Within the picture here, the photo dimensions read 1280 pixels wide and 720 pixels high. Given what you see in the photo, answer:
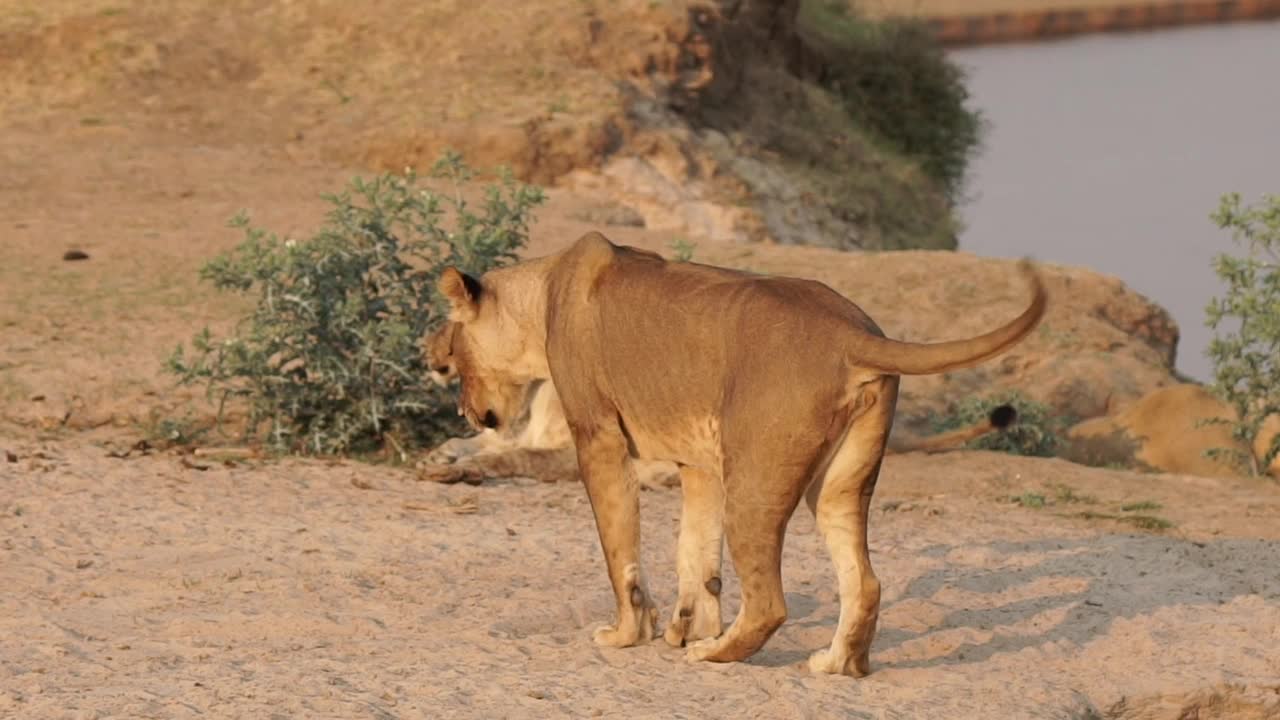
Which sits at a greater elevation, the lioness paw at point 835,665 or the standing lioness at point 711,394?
the standing lioness at point 711,394

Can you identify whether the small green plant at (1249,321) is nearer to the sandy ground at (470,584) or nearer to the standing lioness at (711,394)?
the sandy ground at (470,584)

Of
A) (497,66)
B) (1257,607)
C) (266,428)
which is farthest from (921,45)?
(1257,607)

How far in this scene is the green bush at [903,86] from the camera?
85.6ft

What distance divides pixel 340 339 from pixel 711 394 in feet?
14.2

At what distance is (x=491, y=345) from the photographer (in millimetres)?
7133

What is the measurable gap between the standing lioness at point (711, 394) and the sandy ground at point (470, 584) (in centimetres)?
26

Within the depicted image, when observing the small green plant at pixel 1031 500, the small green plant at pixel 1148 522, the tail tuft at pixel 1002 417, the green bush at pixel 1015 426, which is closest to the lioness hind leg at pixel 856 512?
the tail tuft at pixel 1002 417

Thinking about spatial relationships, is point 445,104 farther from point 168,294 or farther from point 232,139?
point 168,294

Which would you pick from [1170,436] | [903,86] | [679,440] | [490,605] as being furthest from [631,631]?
[903,86]

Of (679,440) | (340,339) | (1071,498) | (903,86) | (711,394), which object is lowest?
(903,86)

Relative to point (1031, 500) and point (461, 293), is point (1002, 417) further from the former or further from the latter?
point (1031, 500)

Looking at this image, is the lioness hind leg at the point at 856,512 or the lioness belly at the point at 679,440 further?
the lioness belly at the point at 679,440

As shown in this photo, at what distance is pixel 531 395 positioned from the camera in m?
7.38

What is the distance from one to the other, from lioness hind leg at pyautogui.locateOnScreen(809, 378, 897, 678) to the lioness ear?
1468 mm
